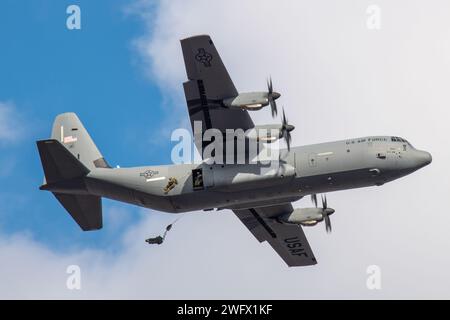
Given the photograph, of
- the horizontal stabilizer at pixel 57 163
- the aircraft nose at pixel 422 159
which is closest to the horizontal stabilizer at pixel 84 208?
the horizontal stabilizer at pixel 57 163

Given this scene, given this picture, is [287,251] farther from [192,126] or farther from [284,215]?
[192,126]

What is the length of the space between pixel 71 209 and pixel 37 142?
4.30 m

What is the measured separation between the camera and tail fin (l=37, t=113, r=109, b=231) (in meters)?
43.3

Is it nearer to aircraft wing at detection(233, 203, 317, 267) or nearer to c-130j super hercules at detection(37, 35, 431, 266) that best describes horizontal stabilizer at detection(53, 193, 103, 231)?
c-130j super hercules at detection(37, 35, 431, 266)

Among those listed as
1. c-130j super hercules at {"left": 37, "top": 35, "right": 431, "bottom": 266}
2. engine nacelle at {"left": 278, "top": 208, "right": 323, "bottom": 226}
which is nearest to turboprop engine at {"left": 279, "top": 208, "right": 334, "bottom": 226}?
engine nacelle at {"left": 278, "top": 208, "right": 323, "bottom": 226}

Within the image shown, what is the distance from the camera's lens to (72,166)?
4375 centimetres

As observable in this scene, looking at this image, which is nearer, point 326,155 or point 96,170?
point 326,155

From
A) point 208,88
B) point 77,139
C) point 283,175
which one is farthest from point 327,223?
point 77,139

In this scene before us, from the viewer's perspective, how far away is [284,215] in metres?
47.8

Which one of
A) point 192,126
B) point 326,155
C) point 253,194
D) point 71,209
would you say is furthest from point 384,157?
point 71,209

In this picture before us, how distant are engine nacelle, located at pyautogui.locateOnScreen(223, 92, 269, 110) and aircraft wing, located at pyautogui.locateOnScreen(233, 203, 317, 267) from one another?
847cm

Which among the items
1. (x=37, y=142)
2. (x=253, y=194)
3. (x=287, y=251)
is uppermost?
(x=37, y=142)

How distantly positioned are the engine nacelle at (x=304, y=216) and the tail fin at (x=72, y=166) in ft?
30.9

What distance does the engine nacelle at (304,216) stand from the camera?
4659cm
